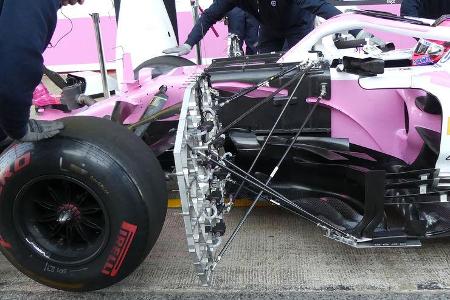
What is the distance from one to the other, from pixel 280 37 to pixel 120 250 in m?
3.75

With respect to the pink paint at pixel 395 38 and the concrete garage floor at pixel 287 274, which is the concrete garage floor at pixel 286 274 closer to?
the concrete garage floor at pixel 287 274

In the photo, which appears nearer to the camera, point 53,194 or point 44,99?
point 53,194

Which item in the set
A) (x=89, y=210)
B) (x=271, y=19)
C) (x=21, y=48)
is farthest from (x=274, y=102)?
(x=271, y=19)

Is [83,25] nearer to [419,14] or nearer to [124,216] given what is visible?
[419,14]

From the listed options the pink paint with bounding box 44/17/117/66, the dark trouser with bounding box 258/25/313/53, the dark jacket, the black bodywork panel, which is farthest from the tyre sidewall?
the pink paint with bounding box 44/17/117/66

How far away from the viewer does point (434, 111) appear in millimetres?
3053

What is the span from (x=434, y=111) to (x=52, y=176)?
7.19 feet

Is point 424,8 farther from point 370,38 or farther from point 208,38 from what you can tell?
point 208,38

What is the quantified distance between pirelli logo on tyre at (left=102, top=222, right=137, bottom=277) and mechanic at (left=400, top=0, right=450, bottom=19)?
3.98 metres

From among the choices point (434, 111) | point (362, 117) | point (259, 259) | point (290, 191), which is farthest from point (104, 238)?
point (434, 111)

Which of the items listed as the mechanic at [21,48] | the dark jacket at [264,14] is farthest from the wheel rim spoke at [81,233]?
the dark jacket at [264,14]

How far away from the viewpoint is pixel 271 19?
5406 mm

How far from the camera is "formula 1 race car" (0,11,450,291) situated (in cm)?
251

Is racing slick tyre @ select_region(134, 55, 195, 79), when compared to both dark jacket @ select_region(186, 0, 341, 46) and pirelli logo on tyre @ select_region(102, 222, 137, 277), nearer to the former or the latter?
dark jacket @ select_region(186, 0, 341, 46)
